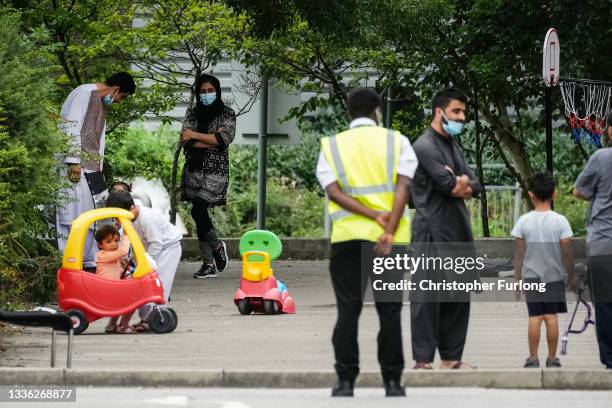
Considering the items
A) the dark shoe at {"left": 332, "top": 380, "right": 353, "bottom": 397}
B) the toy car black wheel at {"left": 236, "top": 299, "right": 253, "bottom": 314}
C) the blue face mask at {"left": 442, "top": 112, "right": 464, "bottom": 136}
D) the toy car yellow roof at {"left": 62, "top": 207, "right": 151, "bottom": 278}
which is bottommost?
the toy car black wheel at {"left": 236, "top": 299, "right": 253, "bottom": 314}

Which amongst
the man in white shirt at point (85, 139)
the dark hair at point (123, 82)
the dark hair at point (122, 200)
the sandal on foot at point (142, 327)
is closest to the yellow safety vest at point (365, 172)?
the sandal on foot at point (142, 327)

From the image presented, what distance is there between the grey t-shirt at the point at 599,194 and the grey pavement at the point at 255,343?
90 centimetres

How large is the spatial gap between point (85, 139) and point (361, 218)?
6.99 m

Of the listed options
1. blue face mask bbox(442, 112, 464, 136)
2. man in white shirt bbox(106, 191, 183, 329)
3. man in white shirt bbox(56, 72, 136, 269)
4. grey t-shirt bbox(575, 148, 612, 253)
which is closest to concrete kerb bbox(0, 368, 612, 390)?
grey t-shirt bbox(575, 148, 612, 253)

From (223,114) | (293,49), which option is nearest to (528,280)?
(223,114)

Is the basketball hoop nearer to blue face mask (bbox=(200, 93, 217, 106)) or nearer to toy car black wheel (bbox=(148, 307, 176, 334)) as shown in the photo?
blue face mask (bbox=(200, 93, 217, 106))

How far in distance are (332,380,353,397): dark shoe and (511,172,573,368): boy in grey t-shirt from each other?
164 cm

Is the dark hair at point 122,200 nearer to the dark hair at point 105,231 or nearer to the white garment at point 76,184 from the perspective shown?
the dark hair at point 105,231

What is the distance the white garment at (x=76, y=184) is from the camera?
15.8 m

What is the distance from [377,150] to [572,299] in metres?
5.38

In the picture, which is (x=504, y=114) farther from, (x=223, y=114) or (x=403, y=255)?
(x=403, y=255)

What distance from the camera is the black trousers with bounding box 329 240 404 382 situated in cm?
983

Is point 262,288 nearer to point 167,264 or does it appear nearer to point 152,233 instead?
point 167,264

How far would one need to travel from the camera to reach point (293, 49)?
19.8 meters
